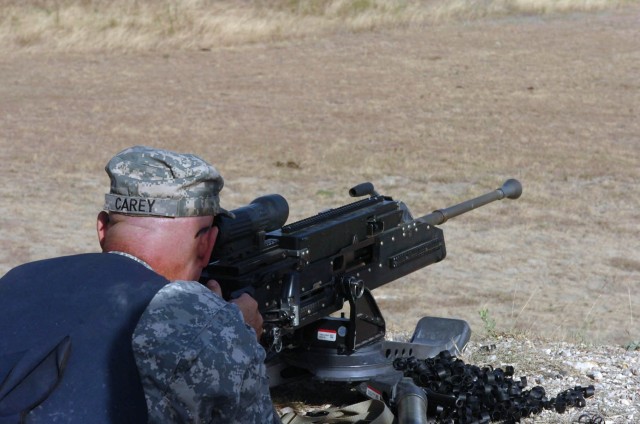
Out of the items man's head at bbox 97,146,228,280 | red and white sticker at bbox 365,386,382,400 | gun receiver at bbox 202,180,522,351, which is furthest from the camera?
red and white sticker at bbox 365,386,382,400

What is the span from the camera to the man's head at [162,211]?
8.89 feet

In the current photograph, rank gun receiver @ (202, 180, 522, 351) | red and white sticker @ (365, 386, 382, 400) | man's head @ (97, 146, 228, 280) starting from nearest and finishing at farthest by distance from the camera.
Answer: man's head @ (97, 146, 228, 280)
gun receiver @ (202, 180, 522, 351)
red and white sticker @ (365, 386, 382, 400)

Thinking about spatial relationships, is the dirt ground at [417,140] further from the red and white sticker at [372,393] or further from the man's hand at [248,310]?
the man's hand at [248,310]

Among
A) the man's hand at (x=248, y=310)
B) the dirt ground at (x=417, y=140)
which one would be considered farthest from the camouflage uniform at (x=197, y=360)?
the dirt ground at (x=417, y=140)

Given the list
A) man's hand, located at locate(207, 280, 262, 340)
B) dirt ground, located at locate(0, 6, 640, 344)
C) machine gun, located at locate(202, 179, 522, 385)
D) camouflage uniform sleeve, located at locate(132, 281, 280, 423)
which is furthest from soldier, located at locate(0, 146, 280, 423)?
dirt ground, located at locate(0, 6, 640, 344)

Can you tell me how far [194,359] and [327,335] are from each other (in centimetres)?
254

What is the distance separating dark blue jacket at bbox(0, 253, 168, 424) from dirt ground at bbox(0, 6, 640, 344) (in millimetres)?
3933

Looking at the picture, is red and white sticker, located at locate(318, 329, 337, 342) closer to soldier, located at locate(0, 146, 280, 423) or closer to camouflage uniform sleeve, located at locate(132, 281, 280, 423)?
soldier, located at locate(0, 146, 280, 423)

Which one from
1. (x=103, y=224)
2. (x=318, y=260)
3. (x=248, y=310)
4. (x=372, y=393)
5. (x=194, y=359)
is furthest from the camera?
(x=372, y=393)

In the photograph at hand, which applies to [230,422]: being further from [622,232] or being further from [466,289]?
[622,232]

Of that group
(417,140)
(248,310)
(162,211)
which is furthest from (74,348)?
(417,140)

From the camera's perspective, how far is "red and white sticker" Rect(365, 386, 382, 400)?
480 cm

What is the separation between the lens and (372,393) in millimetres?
4832

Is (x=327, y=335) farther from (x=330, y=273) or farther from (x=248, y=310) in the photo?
(x=248, y=310)
